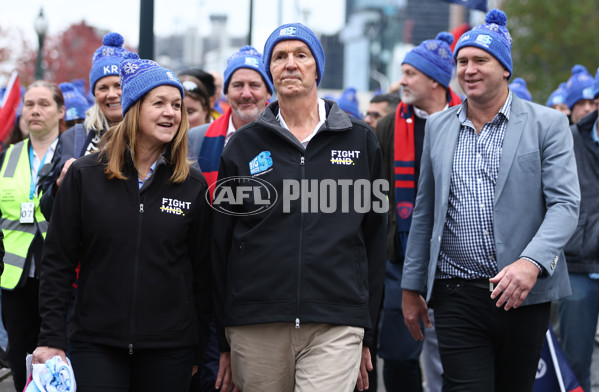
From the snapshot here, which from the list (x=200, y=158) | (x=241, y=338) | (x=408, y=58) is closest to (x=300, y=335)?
(x=241, y=338)

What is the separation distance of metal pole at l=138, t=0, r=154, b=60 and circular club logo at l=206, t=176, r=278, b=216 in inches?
108

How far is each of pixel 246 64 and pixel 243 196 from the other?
1806 mm

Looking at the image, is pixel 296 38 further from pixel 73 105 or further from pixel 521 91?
pixel 521 91

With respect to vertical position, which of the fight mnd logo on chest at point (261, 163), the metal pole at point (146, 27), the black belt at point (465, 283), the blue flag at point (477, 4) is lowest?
the black belt at point (465, 283)

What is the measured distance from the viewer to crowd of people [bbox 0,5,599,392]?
4.21 m

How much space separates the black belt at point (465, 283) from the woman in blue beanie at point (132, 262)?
128 centimetres

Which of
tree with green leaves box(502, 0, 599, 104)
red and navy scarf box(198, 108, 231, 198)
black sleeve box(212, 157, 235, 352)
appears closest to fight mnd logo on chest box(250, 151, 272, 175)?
black sleeve box(212, 157, 235, 352)

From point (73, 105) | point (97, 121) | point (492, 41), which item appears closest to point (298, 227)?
point (492, 41)

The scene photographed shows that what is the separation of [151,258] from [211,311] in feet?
1.71

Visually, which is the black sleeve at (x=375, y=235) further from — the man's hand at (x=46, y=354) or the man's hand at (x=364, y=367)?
the man's hand at (x=46, y=354)

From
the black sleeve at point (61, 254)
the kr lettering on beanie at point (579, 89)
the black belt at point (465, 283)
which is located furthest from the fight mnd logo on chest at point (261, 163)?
the kr lettering on beanie at point (579, 89)

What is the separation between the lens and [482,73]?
4.69 metres

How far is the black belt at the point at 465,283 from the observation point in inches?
179

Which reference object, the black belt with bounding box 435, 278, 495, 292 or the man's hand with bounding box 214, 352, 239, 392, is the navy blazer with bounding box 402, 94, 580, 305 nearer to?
the black belt with bounding box 435, 278, 495, 292
